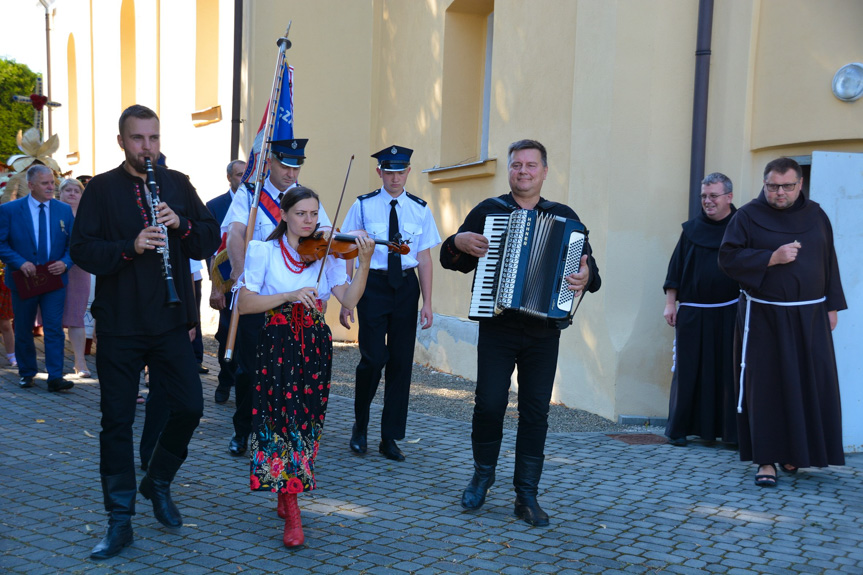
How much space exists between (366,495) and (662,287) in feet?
11.8

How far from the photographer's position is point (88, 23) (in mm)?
23906

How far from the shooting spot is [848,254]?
23.0ft

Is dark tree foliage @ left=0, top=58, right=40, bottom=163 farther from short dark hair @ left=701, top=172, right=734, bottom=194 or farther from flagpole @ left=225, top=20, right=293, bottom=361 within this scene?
short dark hair @ left=701, top=172, right=734, bottom=194

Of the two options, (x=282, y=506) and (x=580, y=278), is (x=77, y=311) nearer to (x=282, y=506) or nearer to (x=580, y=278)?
(x=282, y=506)

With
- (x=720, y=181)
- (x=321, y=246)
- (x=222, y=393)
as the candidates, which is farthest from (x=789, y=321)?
(x=222, y=393)

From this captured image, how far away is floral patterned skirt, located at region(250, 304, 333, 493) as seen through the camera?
4.50 meters

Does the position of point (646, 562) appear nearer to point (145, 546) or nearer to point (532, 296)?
point (532, 296)

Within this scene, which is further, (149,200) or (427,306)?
(427,306)

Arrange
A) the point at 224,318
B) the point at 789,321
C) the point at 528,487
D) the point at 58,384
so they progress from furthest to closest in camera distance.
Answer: the point at 58,384 → the point at 224,318 → the point at 789,321 → the point at 528,487

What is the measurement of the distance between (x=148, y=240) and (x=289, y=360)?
90 centimetres

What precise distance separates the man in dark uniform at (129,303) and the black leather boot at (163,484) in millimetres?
148

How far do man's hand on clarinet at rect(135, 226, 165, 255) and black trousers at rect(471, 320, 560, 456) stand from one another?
1851 millimetres

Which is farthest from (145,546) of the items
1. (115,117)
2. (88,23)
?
(88,23)

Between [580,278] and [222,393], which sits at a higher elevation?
[580,278]
